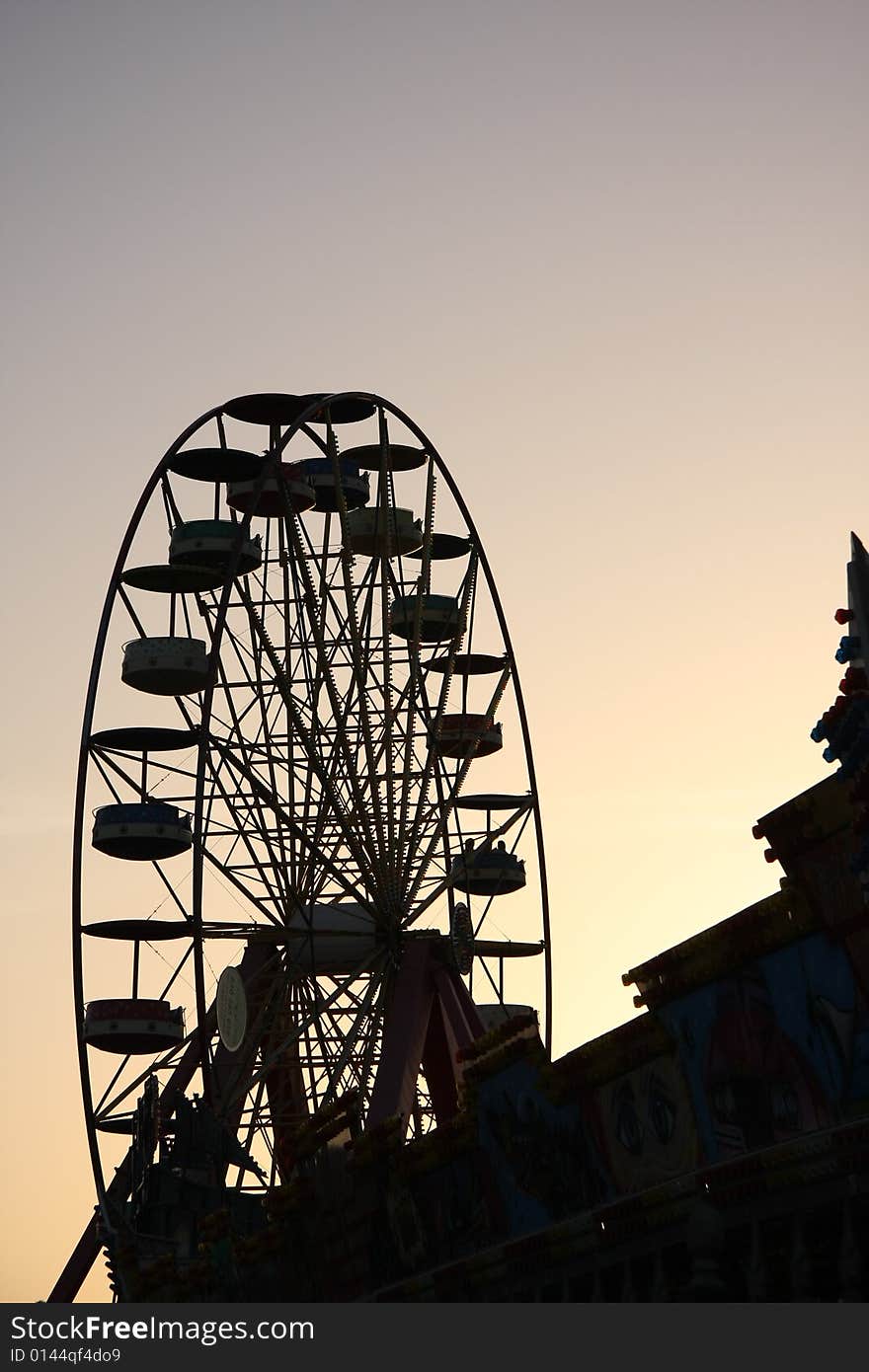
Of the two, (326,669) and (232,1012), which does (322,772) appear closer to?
(326,669)

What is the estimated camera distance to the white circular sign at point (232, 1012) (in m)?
38.3

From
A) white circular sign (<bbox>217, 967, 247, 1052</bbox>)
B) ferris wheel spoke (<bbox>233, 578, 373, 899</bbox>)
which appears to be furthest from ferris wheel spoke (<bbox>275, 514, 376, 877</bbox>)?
white circular sign (<bbox>217, 967, 247, 1052</bbox>)

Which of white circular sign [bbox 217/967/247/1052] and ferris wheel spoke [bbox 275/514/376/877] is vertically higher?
ferris wheel spoke [bbox 275/514/376/877]

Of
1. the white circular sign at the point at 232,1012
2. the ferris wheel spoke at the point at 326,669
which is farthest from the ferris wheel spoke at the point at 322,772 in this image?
the white circular sign at the point at 232,1012

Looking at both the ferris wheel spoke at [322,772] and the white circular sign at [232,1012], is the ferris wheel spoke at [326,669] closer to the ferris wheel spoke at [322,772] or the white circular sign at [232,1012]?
the ferris wheel spoke at [322,772]

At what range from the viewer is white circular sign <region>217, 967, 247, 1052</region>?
38344 millimetres

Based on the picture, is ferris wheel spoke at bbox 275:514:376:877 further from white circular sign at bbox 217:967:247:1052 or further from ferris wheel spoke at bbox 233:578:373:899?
white circular sign at bbox 217:967:247:1052

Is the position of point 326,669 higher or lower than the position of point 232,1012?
higher

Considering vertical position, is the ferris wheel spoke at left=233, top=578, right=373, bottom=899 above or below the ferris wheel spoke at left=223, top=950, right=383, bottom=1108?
above

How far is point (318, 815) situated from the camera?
4034 centimetres

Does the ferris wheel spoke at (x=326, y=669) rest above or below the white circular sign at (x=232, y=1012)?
above

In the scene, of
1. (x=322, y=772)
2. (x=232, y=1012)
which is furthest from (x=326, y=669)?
(x=232, y=1012)

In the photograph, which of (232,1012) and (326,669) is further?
(326,669)

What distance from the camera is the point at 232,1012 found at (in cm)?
3866
